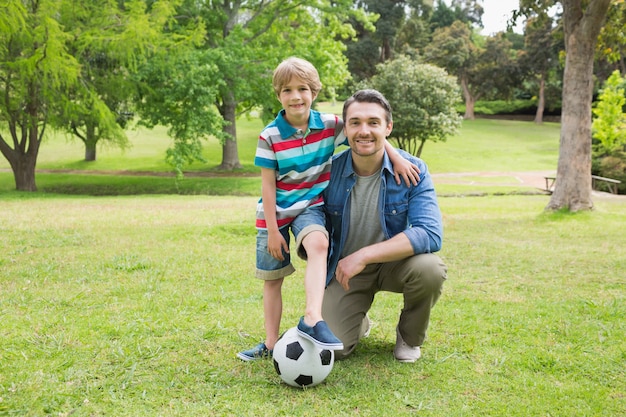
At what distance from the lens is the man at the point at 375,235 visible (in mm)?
3391

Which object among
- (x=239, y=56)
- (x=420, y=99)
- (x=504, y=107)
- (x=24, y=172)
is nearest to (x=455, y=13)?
(x=504, y=107)

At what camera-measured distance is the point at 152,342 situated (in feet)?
12.6

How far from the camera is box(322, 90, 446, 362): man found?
3391 millimetres

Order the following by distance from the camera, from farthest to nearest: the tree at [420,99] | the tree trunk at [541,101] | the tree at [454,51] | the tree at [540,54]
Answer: the tree trunk at [541,101] < the tree at [454,51] < the tree at [540,54] < the tree at [420,99]

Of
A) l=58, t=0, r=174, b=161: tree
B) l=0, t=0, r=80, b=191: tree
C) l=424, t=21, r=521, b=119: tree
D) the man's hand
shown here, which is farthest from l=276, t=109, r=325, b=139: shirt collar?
l=424, t=21, r=521, b=119: tree

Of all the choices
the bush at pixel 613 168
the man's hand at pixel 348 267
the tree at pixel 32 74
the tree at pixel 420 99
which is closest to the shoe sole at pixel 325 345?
the man's hand at pixel 348 267

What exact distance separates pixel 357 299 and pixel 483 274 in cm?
288

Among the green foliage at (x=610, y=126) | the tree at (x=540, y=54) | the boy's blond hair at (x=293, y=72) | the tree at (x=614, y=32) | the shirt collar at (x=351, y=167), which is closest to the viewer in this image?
the boy's blond hair at (x=293, y=72)

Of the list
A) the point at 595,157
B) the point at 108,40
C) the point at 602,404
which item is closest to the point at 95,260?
the point at 602,404

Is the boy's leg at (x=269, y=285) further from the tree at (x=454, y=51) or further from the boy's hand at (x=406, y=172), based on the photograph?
the tree at (x=454, y=51)

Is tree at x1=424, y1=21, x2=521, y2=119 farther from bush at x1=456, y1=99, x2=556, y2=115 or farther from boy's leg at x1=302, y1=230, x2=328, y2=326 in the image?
boy's leg at x1=302, y1=230, x2=328, y2=326

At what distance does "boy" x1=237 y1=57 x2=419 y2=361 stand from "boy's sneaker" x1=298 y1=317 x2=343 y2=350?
231mm

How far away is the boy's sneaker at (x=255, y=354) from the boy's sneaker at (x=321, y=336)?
0.62m

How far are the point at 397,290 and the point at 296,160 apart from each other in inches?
40.9
